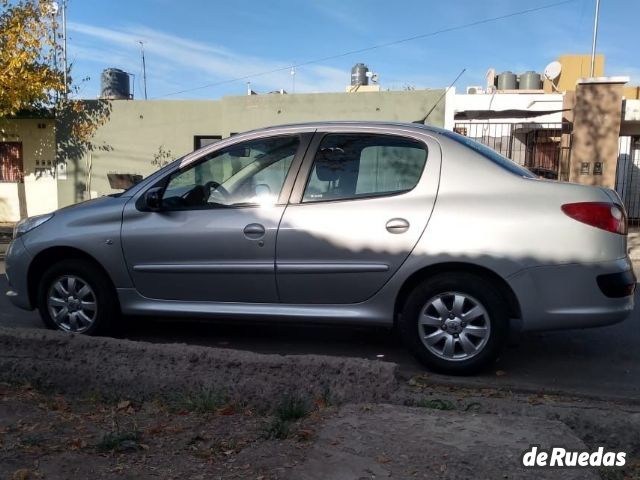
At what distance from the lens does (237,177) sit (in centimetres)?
461

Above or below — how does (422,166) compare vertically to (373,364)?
above

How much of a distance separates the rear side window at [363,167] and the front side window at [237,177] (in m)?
0.26

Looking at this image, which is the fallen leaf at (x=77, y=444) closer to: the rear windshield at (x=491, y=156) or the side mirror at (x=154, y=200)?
the side mirror at (x=154, y=200)

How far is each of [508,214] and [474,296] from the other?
59cm

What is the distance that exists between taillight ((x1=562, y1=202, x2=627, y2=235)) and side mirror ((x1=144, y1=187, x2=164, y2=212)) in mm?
2957

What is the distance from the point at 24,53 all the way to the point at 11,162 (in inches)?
160

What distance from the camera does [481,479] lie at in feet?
7.88

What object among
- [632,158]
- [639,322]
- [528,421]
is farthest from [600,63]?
[528,421]

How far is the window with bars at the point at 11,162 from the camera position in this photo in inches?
597

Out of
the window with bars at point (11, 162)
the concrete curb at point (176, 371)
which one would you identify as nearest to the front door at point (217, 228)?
the concrete curb at point (176, 371)

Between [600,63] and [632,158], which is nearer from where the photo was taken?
[632,158]

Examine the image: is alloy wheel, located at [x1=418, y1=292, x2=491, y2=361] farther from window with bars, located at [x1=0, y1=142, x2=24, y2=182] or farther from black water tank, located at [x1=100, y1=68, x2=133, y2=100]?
black water tank, located at [x1=100, y1=68, x2=133, y2=100]

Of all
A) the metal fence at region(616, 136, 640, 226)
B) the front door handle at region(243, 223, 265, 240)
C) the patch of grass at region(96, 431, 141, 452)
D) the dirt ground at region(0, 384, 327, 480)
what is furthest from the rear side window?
the metal fence at region(616, 136, 640, 226)

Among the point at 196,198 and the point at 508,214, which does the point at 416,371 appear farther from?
the point at 196,198
